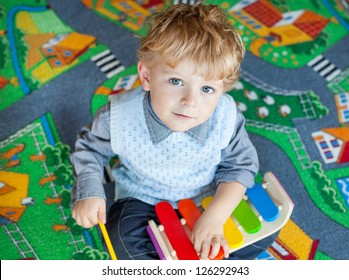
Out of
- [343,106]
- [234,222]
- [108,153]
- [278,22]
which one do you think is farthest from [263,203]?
[278,22]

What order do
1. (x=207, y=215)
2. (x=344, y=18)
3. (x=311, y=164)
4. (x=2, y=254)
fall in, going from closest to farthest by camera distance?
(x=207, y=215)
(x=2, y=254)
(x=311, y=164)
(x=344, y=18)

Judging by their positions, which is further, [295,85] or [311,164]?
[295,85]

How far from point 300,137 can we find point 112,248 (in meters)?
0.56

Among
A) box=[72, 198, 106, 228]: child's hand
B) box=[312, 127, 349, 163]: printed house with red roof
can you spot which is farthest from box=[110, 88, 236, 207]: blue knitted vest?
box=[312, 127, 349, 163]: printed house with red roof

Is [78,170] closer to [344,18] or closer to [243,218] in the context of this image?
[243,218]

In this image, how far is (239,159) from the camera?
0.98 meters

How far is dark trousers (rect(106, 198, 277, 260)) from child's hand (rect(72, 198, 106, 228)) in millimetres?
92

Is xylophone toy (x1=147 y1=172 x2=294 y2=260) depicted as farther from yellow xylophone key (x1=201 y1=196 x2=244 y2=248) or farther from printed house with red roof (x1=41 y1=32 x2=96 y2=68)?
printed house with red roof (x1=41 y1=32 x2=96 y2=68)

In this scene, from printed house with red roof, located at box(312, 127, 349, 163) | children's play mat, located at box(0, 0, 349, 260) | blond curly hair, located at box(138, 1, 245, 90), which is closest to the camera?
blond curly hair, located at box(138, 1, 245, 90)

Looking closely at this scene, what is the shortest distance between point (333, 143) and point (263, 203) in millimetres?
380

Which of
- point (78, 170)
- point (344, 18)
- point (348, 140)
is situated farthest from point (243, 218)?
point (344, 18)

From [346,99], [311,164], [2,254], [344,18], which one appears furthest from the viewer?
[344,18]

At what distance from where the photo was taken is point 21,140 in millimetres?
1242

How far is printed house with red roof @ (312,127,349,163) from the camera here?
4.06ft
